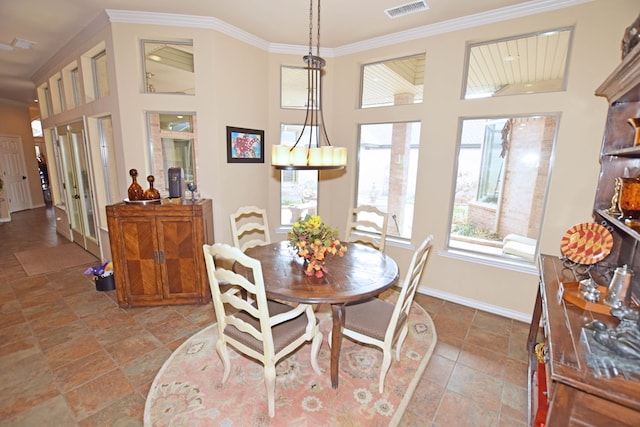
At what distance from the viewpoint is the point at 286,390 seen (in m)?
2.04

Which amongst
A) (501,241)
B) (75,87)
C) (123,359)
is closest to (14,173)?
(75,87)

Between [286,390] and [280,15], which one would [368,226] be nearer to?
[286,390]

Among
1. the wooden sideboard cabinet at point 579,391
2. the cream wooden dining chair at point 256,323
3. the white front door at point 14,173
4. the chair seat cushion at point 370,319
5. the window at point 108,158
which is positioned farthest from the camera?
the white front door at point 14,173

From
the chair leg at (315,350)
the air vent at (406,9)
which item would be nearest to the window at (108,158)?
the chair leg at (315,350)

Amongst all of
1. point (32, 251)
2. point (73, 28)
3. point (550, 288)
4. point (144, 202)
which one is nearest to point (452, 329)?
point (550, 288)

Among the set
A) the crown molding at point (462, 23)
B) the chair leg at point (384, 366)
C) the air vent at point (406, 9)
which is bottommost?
the chair leg at point (384, 366)

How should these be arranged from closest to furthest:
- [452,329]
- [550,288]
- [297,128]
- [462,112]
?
[550,288], [452,329], [462,112], [297,128]

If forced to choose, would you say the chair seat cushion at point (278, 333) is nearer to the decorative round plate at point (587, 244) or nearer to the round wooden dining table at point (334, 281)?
the round wooden dining table at point (334, 281)

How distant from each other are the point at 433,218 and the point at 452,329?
121 centimetres

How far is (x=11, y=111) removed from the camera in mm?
7418

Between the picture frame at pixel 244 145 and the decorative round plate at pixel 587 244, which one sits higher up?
the picture frame at pixel 244 145

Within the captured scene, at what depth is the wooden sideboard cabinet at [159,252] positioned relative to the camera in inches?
115

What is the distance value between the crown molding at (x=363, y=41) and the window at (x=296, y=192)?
110cm

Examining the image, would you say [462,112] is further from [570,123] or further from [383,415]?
[383,415]
